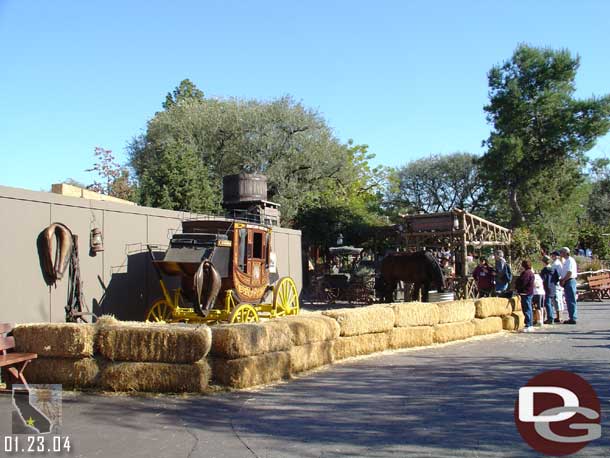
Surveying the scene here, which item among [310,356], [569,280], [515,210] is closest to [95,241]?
[310,356]

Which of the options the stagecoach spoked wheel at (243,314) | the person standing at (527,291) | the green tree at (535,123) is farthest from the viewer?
the green tree at (535,123)

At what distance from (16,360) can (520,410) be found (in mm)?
6004

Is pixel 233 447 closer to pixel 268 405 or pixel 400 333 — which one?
pixel 268 405

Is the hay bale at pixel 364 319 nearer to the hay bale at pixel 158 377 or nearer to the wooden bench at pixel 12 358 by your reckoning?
the hay bale at pixel 158 377

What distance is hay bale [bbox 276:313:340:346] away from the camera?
30.7ft

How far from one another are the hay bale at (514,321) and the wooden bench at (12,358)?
1122cm

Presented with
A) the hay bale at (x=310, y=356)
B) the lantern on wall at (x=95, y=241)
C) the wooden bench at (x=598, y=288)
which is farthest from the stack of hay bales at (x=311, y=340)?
the wooden bench at (x=598, y=288)

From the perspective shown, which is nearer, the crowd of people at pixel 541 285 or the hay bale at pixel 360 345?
the hay bale at pixel 360 345

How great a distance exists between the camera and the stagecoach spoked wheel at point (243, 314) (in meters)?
11.3

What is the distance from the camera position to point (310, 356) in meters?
9.58

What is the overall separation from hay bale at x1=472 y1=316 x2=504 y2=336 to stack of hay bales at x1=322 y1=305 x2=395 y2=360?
10.7ft

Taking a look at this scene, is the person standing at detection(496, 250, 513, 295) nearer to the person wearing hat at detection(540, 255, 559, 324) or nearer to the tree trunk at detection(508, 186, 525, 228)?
the person wearing hat at detection(540, 255, 559, 324)

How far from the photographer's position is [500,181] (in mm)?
35688

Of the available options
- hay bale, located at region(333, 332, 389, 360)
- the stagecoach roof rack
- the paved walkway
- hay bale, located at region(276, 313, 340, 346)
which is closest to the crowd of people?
the paved walkway
